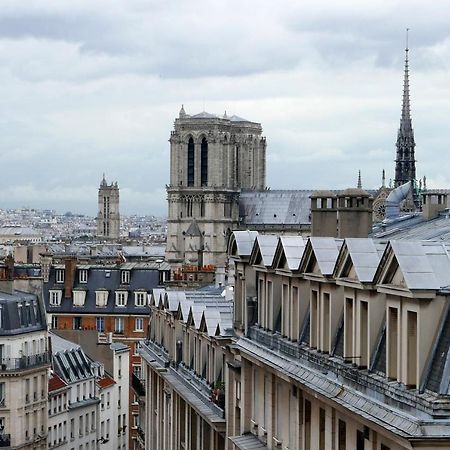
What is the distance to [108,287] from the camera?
377 ft

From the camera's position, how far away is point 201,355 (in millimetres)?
47844

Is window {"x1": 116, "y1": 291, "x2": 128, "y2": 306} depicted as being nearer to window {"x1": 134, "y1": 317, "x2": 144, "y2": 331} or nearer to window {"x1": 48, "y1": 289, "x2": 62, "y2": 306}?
window {"x1": 134, "y1": 317, "x2": 144, "y2": 331}

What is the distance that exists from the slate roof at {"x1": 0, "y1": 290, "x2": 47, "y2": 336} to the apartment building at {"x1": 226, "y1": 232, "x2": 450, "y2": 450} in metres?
35.4

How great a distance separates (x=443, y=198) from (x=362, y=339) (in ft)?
43.8

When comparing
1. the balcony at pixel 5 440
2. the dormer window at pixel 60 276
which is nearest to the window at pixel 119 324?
the dormer window at pixel 60 276

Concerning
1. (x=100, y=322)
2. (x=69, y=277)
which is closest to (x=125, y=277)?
(x=100, y=322)

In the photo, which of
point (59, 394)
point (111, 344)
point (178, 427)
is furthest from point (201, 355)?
point (111, 344)

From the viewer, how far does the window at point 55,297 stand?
115 metres

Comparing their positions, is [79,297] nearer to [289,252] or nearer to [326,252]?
[289,252]

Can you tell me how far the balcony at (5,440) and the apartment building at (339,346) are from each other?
3416cm

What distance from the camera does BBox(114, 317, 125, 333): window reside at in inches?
4437

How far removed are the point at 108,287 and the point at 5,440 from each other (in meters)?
43.2

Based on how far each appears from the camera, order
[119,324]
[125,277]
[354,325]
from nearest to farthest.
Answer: [354,325] < [119,324] < [125,277]

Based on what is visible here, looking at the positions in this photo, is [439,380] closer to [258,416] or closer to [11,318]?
[258,416]
